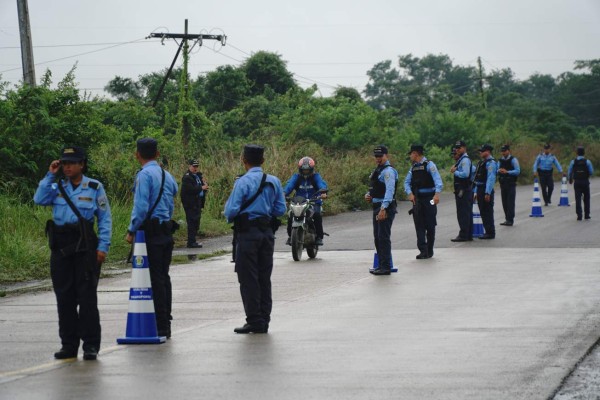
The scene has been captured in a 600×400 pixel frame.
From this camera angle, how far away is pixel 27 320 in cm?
1291

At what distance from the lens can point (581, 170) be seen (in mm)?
28734

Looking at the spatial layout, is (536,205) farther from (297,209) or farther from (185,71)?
(185,71)

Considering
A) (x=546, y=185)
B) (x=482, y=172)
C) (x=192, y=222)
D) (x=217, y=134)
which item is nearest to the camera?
(x=192, y=222)

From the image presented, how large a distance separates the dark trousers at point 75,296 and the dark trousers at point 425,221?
1067 cm

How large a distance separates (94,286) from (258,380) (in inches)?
77.3

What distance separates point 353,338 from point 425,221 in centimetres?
927

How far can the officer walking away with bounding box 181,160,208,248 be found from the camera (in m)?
23.5

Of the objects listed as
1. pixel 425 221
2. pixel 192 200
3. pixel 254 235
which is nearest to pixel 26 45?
pixel 192 200

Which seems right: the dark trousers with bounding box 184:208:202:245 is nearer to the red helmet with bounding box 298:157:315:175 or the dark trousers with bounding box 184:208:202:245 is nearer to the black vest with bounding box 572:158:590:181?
the red helmet with bounding box 298:157:315:175

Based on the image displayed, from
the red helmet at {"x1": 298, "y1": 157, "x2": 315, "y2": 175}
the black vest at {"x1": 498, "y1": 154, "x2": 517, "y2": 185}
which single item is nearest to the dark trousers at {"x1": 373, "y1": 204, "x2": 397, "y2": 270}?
the red helmet at {"x1": 298, "y1": 157, "x2": 315, "y2": 175}

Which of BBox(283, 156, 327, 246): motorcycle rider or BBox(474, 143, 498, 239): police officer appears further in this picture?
BBox(474, 143, 498, 239): police officer

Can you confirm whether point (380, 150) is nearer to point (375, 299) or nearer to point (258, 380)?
point (375, 299)

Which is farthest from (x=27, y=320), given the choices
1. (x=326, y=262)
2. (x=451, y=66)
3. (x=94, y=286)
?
(x=451, y=66)

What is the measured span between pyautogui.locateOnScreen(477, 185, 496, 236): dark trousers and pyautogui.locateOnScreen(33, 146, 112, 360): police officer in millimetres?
14848
